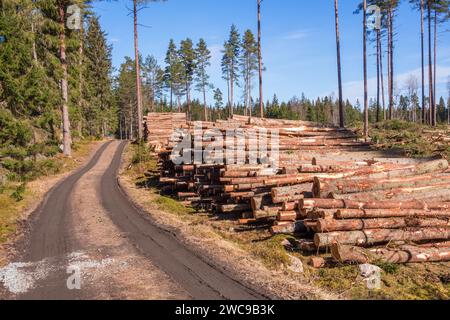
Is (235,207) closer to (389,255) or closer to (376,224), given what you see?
(376,224)

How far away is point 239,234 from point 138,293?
16.3ft

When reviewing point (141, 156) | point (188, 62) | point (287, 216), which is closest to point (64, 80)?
point (141, 156)

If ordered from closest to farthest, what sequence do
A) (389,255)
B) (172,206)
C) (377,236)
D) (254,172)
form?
(389,255), (377,236), (254,172), (172,206)

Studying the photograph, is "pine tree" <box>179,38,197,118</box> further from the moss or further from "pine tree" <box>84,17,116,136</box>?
the moss

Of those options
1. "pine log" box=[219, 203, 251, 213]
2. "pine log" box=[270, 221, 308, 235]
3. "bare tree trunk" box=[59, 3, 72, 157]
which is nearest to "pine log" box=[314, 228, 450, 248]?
"pine log" box=[270, 221, 308, 235]

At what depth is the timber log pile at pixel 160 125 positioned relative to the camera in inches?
1259

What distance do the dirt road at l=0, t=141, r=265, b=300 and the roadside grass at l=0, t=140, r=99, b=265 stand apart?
2.47ft

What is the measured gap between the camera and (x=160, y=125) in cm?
3297

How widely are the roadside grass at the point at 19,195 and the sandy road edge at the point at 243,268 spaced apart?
5.37 metres

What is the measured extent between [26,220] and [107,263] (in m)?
6.60

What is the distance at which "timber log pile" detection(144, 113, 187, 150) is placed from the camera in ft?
105

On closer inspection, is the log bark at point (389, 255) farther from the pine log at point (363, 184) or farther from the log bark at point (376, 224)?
the pine log at point (363, 184)
